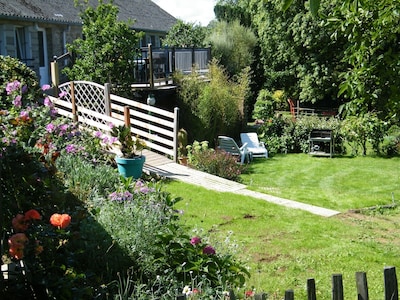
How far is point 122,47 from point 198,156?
171 inches

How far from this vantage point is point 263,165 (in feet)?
52.1

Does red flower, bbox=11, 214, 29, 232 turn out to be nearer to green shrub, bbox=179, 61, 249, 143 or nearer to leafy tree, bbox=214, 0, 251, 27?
green shrub, bbox=179, 61, 249, 143

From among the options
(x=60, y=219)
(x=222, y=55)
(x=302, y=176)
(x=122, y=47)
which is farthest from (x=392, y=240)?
A: (x=222, y=55)

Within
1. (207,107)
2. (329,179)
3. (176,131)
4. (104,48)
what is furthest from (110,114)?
(329,179)

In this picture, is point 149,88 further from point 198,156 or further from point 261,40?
point 261,40

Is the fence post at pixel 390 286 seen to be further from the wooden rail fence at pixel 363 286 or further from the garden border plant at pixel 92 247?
the garden border plant at pixel 92 247

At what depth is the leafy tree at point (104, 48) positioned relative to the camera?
45.8 ft

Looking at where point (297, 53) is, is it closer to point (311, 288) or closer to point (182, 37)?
point (182, 37)

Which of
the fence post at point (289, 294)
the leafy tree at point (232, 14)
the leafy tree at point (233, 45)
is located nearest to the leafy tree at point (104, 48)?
the leafy tree at point (233, 45)

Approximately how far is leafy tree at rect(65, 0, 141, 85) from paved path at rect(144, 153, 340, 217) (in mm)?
3461

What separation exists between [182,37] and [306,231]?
70.2ft

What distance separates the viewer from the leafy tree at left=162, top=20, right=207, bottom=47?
1057 inches

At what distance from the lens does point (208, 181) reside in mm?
10578

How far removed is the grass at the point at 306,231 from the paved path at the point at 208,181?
1.18 feet
